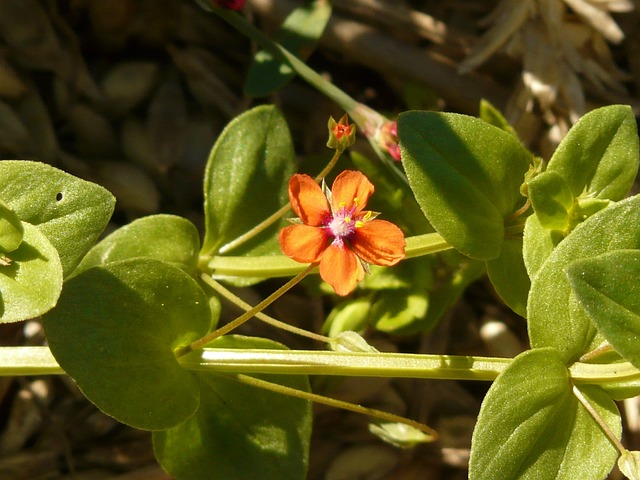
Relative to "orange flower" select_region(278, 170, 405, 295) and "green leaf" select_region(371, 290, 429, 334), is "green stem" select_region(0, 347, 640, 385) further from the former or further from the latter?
"green leaf" select_region(371, 290, 429, 334)

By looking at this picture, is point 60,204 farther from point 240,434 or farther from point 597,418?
point 597,418

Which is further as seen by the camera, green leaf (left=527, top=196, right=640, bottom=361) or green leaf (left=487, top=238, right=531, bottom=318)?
green leaf (left=487, top=238, right=531, bottom=318)

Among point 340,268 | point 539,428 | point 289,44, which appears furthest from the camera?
point 289,44

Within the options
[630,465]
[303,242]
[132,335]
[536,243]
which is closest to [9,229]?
[132,335]

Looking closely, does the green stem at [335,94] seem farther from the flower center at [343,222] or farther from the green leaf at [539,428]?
the green leaf at [539,428]

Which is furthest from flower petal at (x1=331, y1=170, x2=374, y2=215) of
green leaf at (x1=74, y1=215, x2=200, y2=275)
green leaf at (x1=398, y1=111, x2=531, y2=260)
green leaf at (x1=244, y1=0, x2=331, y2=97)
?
green leaf at (x1=244, y1=0, x2=331, y2=97)

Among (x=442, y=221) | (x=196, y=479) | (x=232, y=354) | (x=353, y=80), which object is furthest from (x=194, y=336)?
(x=353, y=80)

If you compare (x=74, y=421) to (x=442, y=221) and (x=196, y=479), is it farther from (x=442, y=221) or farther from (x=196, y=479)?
(x=442, y=221)
